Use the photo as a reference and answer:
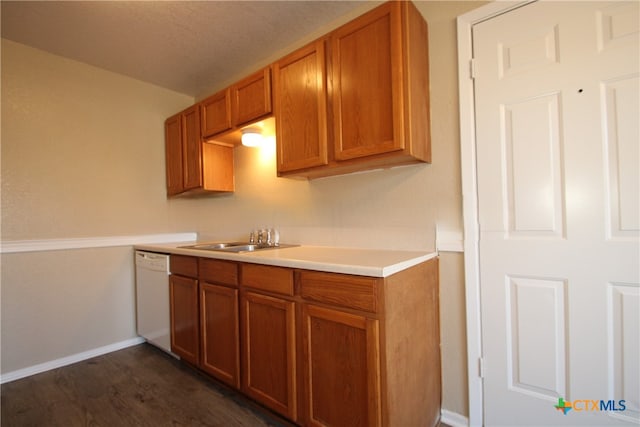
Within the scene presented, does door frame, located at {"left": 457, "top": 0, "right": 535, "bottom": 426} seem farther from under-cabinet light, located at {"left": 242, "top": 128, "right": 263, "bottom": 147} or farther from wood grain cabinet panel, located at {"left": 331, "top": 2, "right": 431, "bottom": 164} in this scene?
under-cabinet light, located at {"left": 242, "top": 128, "right": 263, "bottom": 147}

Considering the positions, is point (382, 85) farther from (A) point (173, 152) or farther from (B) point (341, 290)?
(A) point (173, 152)

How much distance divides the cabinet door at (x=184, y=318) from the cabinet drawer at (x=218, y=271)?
0.14m

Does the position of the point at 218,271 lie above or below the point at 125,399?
above

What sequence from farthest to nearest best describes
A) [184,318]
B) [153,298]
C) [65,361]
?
[153,298], [65,361], [184,318]

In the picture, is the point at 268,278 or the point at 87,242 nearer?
the point at 268,278

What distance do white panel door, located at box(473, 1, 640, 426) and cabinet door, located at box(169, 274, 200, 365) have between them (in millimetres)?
1772

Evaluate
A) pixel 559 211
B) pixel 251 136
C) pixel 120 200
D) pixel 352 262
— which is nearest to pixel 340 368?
pixel 352 262

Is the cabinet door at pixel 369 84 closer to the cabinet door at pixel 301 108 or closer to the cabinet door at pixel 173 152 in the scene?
the cabinet door at pixel 301 108

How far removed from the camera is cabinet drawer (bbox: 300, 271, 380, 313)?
3.92ft

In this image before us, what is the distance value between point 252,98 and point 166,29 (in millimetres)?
736

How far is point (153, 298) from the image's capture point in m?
2.46

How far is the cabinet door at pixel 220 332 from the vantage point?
178cm

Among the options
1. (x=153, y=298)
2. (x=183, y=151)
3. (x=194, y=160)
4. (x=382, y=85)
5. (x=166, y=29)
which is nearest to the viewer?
(x=382, y=85)

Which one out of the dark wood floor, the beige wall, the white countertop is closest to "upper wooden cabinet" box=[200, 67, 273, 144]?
the beige wall
